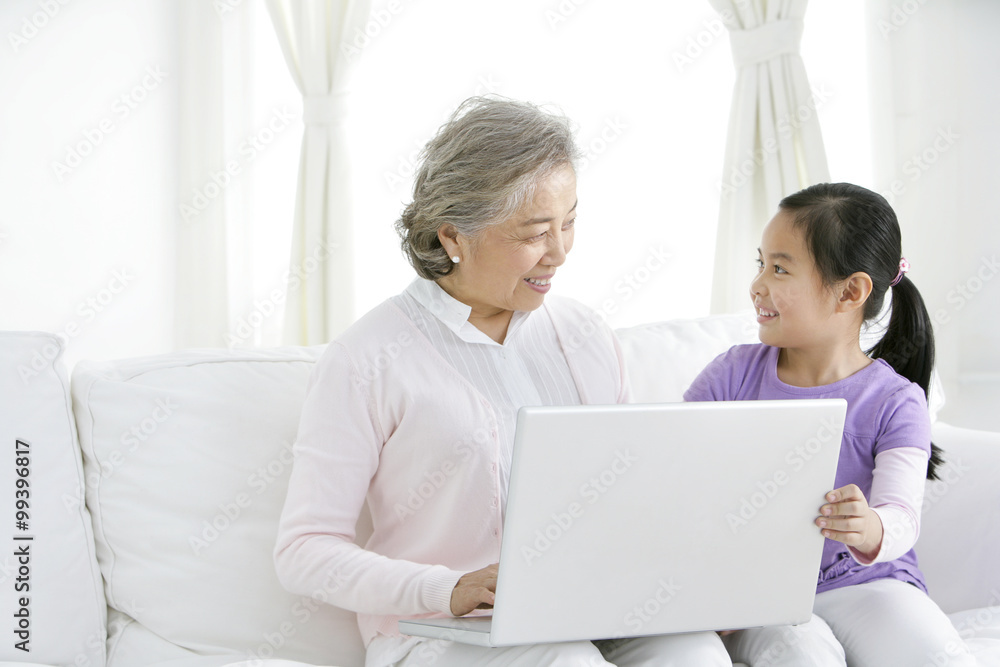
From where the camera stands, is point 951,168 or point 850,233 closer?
point 850,233

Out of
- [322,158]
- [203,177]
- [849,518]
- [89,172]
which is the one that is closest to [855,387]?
[849,518]

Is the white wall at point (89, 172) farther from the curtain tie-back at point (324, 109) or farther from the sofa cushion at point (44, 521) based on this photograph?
the sofa cushion at point (44, 521)

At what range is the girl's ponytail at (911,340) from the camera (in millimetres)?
1485

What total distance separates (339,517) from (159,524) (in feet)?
1.13

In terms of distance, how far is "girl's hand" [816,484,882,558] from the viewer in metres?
1.04

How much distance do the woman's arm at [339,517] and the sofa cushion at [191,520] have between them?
0.19m

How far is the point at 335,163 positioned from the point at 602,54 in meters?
0.92

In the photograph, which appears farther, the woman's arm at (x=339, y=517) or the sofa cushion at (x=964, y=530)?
the sofa cushion at (x=964, y=530)

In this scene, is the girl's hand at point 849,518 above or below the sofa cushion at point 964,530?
above

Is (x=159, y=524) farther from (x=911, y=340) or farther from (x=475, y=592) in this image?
(x=911, y=340)

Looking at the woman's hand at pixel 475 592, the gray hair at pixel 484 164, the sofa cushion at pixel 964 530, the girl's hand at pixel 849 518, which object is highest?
the gray hair at pixel 484 164

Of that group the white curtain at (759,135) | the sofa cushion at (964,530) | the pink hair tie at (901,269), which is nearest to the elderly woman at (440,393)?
the pink hair tie at (901,269)

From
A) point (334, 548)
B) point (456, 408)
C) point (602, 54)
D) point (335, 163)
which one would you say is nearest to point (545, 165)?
point (456, 408)

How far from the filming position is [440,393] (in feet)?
4.21
